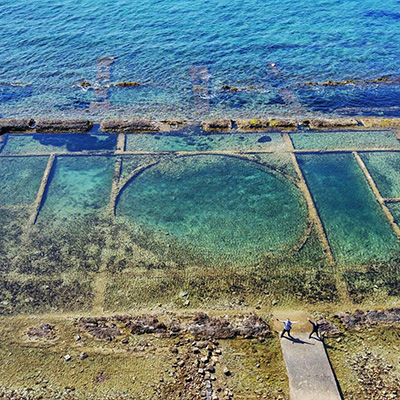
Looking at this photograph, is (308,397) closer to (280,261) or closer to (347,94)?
(280,261)

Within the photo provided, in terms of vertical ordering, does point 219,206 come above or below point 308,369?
above

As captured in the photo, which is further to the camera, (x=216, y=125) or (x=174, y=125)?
(x=174, y=125)

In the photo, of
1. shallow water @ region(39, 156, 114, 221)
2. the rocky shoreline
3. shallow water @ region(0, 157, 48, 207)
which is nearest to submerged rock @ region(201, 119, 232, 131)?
the rocky shoreline

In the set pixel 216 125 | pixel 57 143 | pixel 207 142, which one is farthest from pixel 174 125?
pixel 57 143

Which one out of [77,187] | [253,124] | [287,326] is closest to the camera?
[287,326]

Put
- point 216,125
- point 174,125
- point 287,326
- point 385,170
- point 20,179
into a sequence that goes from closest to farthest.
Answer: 1. point 287,326
2. point 20,179
3. point 385,170
4. point 216,125
5. point 174,125

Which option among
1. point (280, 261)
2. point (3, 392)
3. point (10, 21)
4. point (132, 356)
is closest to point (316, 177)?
point (280, 261)

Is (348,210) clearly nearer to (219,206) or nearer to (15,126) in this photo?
(219,206)
